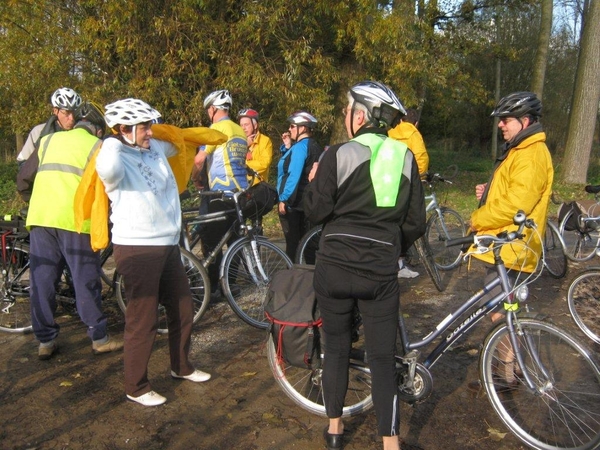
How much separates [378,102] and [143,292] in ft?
6.24

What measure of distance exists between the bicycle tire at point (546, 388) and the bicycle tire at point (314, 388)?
0.73m

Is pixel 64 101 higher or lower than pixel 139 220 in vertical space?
higher

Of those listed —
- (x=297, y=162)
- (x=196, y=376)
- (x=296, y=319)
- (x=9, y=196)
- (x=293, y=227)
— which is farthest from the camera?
(x=9, y=196)

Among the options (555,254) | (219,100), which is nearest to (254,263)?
(219,100)

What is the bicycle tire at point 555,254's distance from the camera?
23.5 ft

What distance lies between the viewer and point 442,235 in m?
7.93

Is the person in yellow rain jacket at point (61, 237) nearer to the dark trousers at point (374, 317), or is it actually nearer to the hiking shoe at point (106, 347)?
the hiking shoe at point (106, 347)

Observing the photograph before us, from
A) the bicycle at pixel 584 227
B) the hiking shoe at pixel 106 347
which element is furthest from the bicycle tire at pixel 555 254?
the hiking shoe at pixel 106 347

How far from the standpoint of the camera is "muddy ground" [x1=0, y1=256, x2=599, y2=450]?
11.5 feet

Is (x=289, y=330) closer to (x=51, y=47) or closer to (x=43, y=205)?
(x=43, y=205)

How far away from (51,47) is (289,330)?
9.26 m

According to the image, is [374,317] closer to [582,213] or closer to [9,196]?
[582,213]

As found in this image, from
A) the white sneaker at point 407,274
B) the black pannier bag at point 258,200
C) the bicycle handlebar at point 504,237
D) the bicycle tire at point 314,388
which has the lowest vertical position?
the white sneaker at point 407,274

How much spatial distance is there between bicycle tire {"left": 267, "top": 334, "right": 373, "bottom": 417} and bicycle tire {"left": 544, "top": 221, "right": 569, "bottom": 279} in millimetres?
4203
